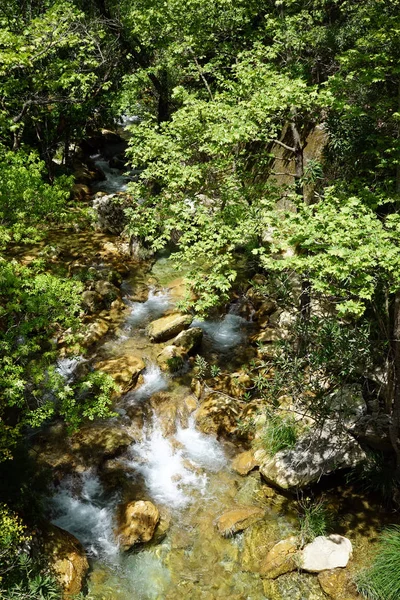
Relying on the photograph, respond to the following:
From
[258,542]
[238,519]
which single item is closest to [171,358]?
[238,519]

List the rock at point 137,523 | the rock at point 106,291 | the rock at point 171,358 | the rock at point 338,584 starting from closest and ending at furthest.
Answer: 1. the rock at point 338,584
2. the rock at point 137,523
3. the rock at point 171,358
4. the rock at point 106,291

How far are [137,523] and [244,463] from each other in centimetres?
285

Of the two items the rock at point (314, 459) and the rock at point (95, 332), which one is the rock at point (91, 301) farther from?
the rock at point (314, 459)

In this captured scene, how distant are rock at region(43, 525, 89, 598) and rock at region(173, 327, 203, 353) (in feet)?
19.9

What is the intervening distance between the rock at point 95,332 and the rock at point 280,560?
25.9 ft

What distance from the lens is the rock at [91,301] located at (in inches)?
567

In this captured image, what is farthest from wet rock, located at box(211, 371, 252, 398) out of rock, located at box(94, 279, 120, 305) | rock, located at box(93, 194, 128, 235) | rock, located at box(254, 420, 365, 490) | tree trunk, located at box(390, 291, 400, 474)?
rock, located at box(93, 194, 128, 235)

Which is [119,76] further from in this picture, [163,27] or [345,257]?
[345,257]

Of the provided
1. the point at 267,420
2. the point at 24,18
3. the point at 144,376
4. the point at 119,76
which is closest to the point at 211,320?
the point at 144,376

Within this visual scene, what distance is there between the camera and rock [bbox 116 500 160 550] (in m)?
8.43

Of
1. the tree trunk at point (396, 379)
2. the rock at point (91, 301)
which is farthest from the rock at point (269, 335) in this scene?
the rock at point (91, 301)

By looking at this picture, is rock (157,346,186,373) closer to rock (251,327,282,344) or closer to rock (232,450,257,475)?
rock (251,327,282,344)

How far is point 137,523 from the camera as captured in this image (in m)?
8.56

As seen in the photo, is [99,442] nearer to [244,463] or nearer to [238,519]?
[244,463]
